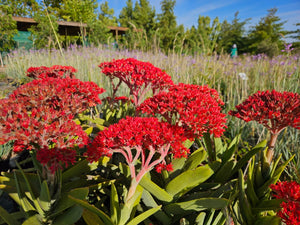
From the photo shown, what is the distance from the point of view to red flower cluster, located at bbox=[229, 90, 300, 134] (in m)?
1.22

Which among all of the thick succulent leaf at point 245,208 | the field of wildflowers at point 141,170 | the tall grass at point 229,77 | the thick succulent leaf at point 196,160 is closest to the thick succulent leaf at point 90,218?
the field of wildflowers at point 141,170

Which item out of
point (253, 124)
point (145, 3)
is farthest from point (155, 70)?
point (145, 3)

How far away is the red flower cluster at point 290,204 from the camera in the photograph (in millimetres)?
793

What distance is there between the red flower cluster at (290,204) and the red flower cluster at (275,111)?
0.44m

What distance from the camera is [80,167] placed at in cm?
123

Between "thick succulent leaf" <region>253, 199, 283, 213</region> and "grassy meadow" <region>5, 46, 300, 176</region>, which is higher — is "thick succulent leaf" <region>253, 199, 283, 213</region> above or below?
below

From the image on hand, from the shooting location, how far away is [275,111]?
49.8 inches

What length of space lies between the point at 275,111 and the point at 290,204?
0.64 meters

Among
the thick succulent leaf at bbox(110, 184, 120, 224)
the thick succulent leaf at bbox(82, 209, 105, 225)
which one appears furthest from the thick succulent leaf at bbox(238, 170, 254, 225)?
the thick succulent leaf at bbox(82, 209, 105, 225)

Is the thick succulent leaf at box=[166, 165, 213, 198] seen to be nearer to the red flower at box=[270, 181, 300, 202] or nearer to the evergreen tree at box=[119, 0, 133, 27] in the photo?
the red flower at box=[270, 181, 300, 202]

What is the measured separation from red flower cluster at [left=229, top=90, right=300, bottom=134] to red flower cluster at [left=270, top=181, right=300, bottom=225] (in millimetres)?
440

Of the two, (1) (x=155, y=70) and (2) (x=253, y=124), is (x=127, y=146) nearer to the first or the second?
(1) (x=155, y=70)

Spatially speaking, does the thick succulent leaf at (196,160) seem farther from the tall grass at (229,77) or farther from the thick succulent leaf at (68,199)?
the tall grass at (229,77)

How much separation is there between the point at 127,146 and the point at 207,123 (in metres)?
0.55
